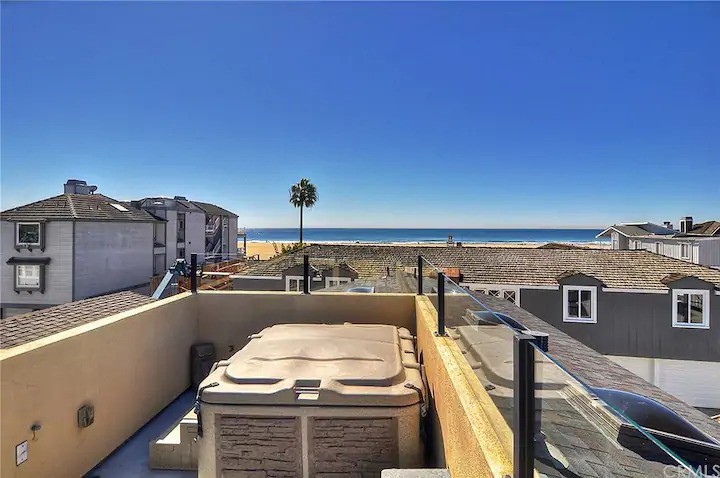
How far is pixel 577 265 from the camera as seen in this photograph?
1294 centimetres

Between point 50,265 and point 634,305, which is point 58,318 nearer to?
point 634,305

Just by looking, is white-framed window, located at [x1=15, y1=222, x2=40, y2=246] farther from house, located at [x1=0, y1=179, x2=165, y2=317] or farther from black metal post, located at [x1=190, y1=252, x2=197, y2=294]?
black metal post, located at [x1=190, y1=252, x2=197, y2=294]

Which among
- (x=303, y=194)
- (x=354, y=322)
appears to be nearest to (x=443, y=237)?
(x=303, y=194)

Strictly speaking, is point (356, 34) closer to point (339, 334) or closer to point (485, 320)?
point (339, 334)

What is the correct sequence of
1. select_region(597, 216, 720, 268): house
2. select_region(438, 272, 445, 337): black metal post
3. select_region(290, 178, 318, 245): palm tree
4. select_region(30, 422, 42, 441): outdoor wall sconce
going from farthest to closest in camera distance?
select_region(290, 178, 318, 245): palm tree, select_region(597, 216, 720, 268): house, select_region(438, 272, 445, 337): black metal post, select_region(30, 422, 42, 441): outdoor wall sconce

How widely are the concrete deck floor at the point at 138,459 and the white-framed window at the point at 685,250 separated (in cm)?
2019

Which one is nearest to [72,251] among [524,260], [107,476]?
[107,476]

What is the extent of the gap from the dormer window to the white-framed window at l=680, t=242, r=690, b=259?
94.6 feet

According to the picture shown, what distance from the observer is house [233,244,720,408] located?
11.3 metres

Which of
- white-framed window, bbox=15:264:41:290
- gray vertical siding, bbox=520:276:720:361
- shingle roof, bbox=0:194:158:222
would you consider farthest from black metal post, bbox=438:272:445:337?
white-framed window, bbox=15:264:41:290

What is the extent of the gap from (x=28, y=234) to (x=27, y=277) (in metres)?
1.99

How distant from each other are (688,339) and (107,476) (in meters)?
15.0

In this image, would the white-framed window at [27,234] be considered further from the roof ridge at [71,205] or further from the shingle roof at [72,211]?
the roof ridge at [71,205]

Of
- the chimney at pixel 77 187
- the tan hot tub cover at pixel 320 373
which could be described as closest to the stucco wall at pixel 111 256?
the chimney at pixel 77 187
